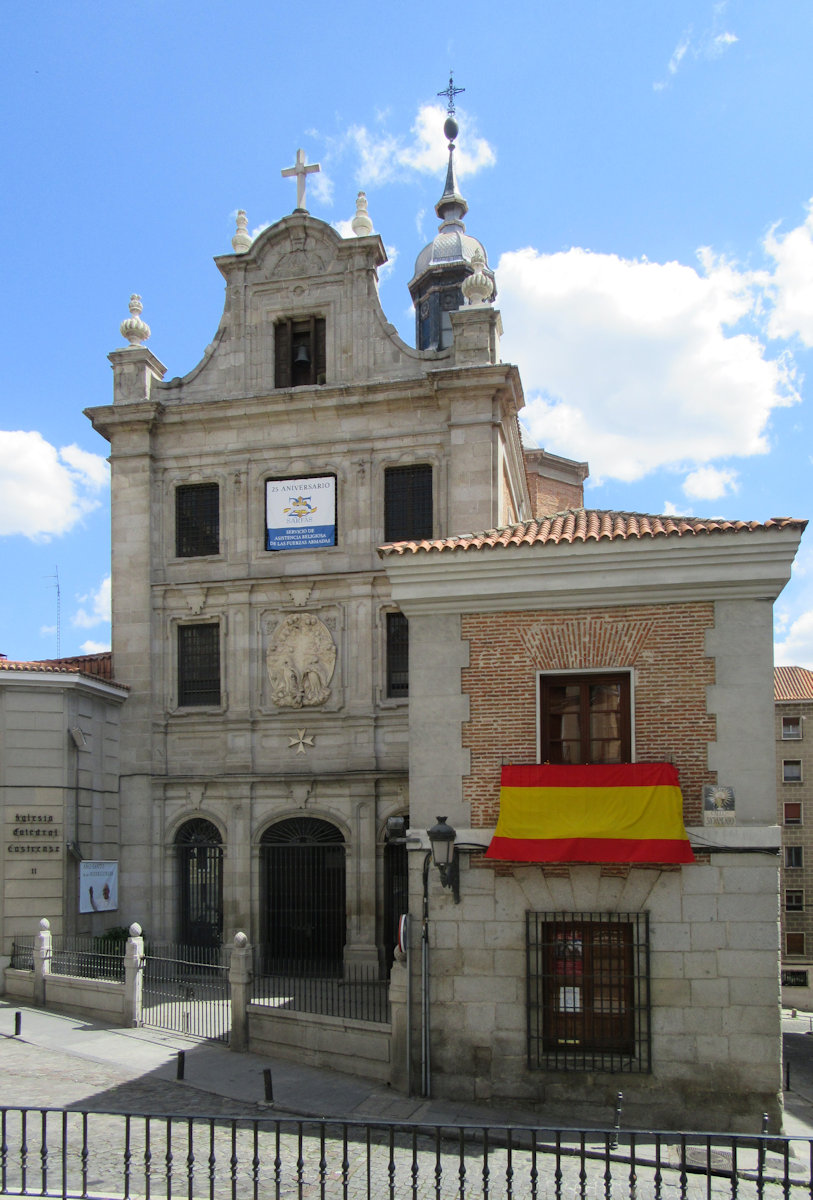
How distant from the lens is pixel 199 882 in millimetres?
23922

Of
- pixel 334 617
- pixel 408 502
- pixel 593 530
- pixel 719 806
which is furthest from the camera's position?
pixel 408 502

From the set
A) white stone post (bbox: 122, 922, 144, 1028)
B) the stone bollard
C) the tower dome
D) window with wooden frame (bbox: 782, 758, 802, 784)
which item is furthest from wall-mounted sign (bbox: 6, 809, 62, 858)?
window with wooden frame (bbox: 782, 758, 802, 784)

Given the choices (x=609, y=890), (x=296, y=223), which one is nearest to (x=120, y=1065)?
(x=609, y=890)

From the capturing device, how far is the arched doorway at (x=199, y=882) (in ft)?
77.5

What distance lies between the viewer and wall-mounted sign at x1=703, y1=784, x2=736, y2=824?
508 inches

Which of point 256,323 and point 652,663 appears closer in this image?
point 652,663

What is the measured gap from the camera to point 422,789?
14.0 meters

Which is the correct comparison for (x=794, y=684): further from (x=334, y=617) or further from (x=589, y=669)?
(x=589, y=669)

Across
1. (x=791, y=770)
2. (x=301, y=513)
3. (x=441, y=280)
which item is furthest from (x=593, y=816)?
(x=791, y=770)

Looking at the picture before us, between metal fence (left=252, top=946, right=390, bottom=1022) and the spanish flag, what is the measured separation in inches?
161

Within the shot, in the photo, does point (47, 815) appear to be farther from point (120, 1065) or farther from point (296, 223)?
point (296, 223)

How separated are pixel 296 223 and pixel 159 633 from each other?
10014mm

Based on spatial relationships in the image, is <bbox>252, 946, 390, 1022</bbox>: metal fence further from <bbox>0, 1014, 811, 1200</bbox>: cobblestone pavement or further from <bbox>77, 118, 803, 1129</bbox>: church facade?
<bbox>0, 1014, 811, 1200</bbox>: cobblestone pavement

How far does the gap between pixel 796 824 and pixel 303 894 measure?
40.6m
